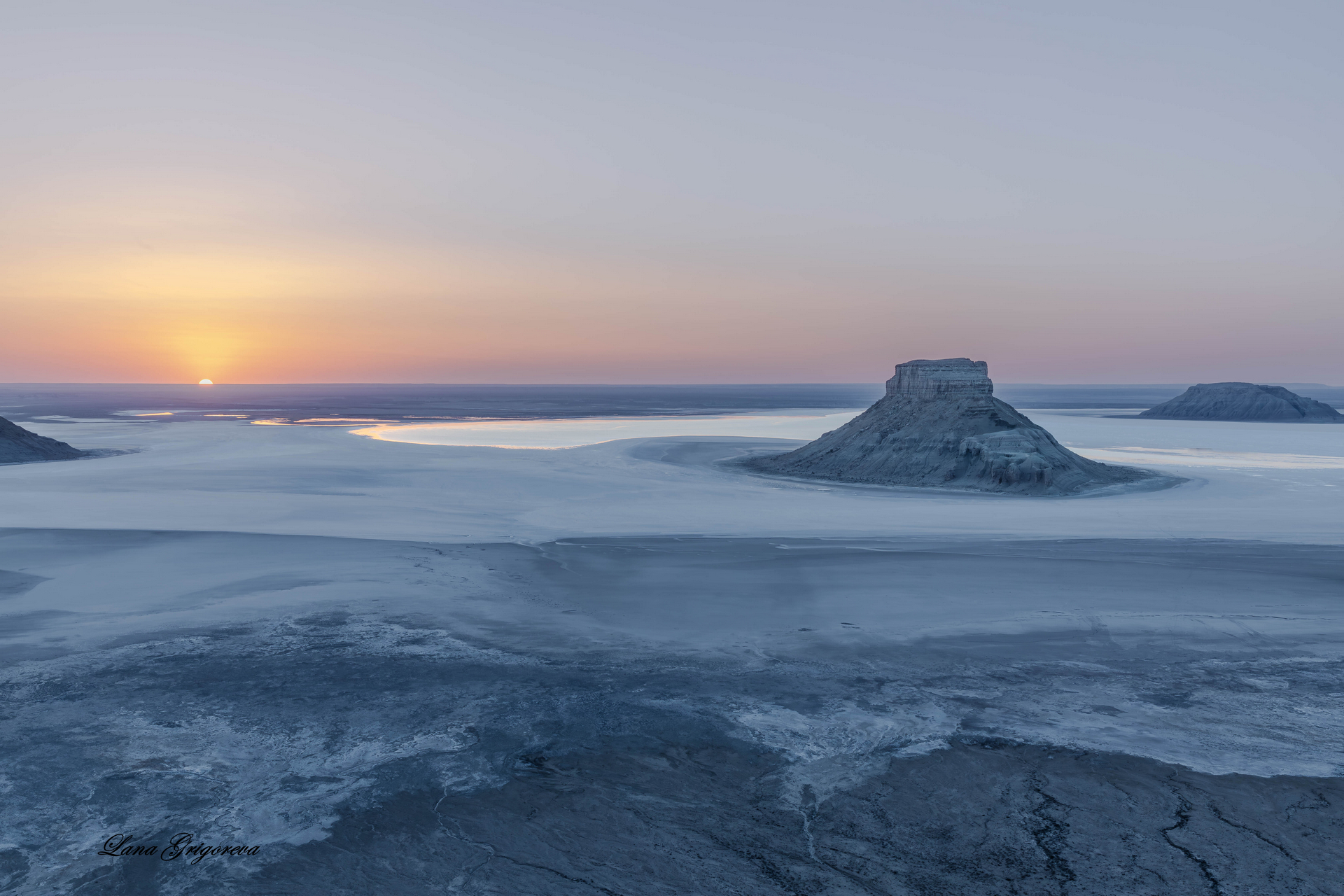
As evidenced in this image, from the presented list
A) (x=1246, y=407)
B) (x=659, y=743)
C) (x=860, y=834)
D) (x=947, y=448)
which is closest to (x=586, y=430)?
(x=947, y=448)

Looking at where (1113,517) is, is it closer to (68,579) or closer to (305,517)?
(305,517)

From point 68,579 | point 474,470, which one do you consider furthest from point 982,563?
point 474,470

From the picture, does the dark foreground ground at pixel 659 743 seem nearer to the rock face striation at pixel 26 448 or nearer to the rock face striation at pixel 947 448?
the rock face striation at pixel 947 448

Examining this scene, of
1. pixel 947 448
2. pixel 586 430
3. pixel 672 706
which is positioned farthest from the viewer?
pixel 586 430

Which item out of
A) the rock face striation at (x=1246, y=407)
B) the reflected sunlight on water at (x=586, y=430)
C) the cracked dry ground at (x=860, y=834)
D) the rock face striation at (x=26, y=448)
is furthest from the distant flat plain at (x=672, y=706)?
the rock face striation at (x=1246, y=407)

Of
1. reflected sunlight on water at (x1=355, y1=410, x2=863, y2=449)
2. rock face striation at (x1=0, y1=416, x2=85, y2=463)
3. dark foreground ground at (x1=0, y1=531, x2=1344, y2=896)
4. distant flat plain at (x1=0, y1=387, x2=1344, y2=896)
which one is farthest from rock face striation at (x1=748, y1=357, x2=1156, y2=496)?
rock face striation at (x1=0, y1=416, x2=85, y2=463)

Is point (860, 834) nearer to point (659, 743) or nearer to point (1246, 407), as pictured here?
point (659, 743)

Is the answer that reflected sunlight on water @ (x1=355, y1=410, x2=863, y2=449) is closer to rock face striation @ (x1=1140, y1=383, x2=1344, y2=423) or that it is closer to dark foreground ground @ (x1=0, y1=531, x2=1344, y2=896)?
dark foreground ground @ (x1=0, y1=531, x2=1344, y2=896)
